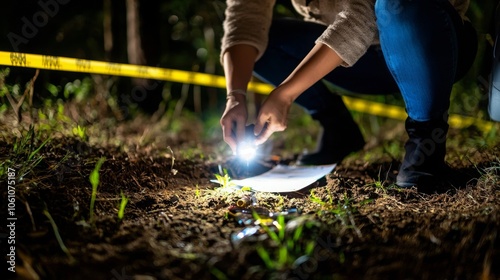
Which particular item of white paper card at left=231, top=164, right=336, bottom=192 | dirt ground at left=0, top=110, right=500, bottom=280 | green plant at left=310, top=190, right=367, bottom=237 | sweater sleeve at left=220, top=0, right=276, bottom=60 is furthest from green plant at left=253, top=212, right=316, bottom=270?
sweater sleeve at left=220, top=0, right=276, bottom=60

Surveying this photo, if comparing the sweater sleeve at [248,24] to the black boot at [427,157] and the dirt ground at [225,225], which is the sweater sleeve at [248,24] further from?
the black boot at [427,157]

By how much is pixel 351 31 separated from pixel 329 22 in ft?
1.67

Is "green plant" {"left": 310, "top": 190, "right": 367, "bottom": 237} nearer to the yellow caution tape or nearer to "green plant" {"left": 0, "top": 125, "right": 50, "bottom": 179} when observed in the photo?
"green plant" {"left": 0, "top": 125, "right": 50, "bottom": 179}

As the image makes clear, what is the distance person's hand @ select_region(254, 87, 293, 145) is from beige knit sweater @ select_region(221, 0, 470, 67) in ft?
0.81

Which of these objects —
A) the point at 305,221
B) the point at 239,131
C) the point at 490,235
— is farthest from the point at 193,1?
the point at 490,235

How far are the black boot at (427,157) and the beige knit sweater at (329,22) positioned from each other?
0.40 m

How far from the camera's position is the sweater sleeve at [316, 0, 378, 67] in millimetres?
1473

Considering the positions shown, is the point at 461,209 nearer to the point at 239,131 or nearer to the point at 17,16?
the point at 239,131

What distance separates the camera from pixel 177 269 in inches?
39.3

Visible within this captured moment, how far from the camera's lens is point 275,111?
1.55 m

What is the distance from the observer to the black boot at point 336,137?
221cm

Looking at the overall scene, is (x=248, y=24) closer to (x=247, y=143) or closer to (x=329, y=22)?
(x=329, y=22)

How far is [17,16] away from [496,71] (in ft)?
14.2

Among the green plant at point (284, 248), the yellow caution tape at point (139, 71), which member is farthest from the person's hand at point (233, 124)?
the yellow caution tape at point (139, 71)
